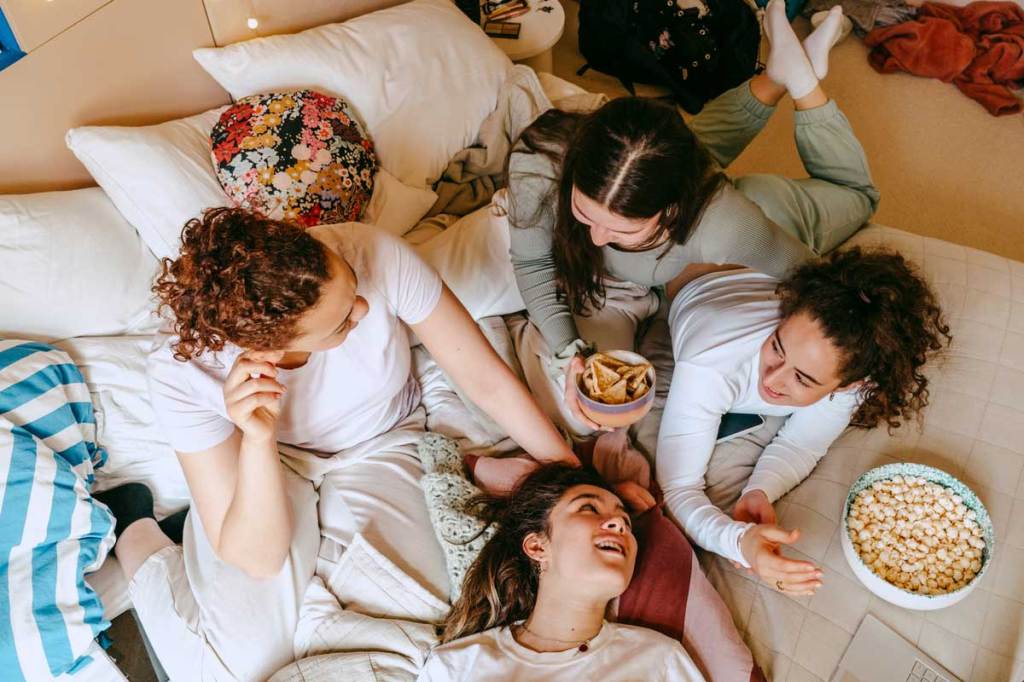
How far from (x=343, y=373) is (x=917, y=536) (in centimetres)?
113

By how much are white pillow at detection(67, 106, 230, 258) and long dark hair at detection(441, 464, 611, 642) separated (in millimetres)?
910

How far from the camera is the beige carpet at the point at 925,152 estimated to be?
261 cm

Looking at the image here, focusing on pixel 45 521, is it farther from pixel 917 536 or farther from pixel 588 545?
pixel 917 536

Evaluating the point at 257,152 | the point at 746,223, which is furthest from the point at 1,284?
the point at 746,223

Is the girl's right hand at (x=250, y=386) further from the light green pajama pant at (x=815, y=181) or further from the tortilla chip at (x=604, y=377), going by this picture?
the light green pajama pant at (x=815, y=181)

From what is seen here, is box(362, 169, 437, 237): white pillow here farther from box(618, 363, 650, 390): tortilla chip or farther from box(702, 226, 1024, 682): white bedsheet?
box(702, 226, 1024, 682): white bedsheet

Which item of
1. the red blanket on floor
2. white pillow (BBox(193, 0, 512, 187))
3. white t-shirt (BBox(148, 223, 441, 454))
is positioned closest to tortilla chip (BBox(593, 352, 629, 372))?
white t-shirt (BBox(148, 223, 441, 454))

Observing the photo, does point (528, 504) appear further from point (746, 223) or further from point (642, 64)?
point (642, 64)

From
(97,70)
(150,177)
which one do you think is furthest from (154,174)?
(97,70)

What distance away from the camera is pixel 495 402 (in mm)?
1521

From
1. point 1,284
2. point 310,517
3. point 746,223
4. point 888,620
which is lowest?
point 888,620

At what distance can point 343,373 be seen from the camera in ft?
4.74

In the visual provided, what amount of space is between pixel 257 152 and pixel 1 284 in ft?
Answer: 1.93

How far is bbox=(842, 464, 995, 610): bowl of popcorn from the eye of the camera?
1.31m
